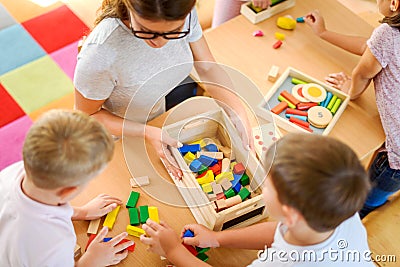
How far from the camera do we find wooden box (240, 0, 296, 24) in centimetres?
145

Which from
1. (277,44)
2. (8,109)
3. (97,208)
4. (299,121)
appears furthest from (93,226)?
(8,109)

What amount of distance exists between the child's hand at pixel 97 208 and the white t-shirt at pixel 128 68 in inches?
9.3

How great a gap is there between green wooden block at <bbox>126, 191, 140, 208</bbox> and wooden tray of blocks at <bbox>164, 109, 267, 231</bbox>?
0.32 ft

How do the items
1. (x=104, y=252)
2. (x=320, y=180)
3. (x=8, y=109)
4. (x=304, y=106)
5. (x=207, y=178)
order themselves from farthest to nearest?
(x=8, y=109) < (x=304, y=106) < (x=207, y=178) < (x=104, y=252) < (x=320, y=180)

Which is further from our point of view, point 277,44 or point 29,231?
point 277,44

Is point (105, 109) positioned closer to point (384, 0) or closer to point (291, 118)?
point (291, 118)

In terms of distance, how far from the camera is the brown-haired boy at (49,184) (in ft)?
2.46

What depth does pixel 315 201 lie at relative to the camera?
0.73 m

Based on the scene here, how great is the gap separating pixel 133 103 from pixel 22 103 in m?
0.92

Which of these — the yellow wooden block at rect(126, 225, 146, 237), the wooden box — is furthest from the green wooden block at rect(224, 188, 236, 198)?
the wooden box

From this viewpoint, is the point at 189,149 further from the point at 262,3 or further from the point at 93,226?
the point at 262,3

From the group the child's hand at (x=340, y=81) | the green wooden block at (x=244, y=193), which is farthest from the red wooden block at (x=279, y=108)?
the green wooden block at (x=244, y=193)

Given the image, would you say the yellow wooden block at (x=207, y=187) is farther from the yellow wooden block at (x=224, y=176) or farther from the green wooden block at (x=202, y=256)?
the green wooden block at (x=202, y=256)

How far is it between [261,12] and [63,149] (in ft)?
3.01
